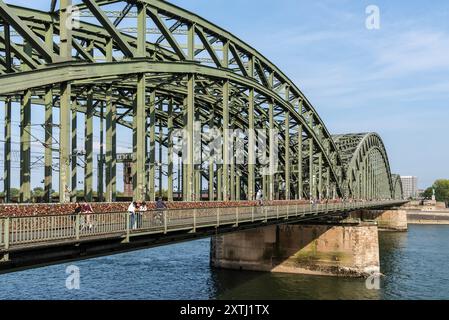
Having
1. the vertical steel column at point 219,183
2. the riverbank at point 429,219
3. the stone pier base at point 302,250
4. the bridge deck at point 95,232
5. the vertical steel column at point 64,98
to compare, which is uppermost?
the vertical steel column at point 64,98

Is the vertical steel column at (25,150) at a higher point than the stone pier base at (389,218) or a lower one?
higher

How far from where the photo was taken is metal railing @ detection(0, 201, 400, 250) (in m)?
15.4

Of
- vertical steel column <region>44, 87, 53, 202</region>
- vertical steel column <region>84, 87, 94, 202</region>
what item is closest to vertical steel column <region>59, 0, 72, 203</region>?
vertical steel column <region>44, 87, 53, 202</region>

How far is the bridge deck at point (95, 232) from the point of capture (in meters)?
15.1

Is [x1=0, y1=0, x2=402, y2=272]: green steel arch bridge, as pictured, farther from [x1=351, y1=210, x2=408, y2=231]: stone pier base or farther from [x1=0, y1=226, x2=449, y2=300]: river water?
[x1=351, y1=210, x2=408, y2=231]: stone pier base

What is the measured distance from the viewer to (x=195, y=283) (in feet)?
149

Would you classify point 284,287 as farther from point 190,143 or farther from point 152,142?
point 152,142

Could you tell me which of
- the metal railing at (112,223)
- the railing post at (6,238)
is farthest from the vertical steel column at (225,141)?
the railing post at (6,238)

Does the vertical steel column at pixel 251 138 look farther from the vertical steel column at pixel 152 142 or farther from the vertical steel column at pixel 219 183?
the vertical steel column at pixel 152 142

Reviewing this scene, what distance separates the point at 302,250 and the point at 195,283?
43.2 feet

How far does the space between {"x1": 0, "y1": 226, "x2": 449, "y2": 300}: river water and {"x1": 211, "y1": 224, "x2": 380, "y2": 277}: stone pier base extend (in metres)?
1.61

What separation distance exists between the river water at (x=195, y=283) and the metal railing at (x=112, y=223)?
13.0 m
